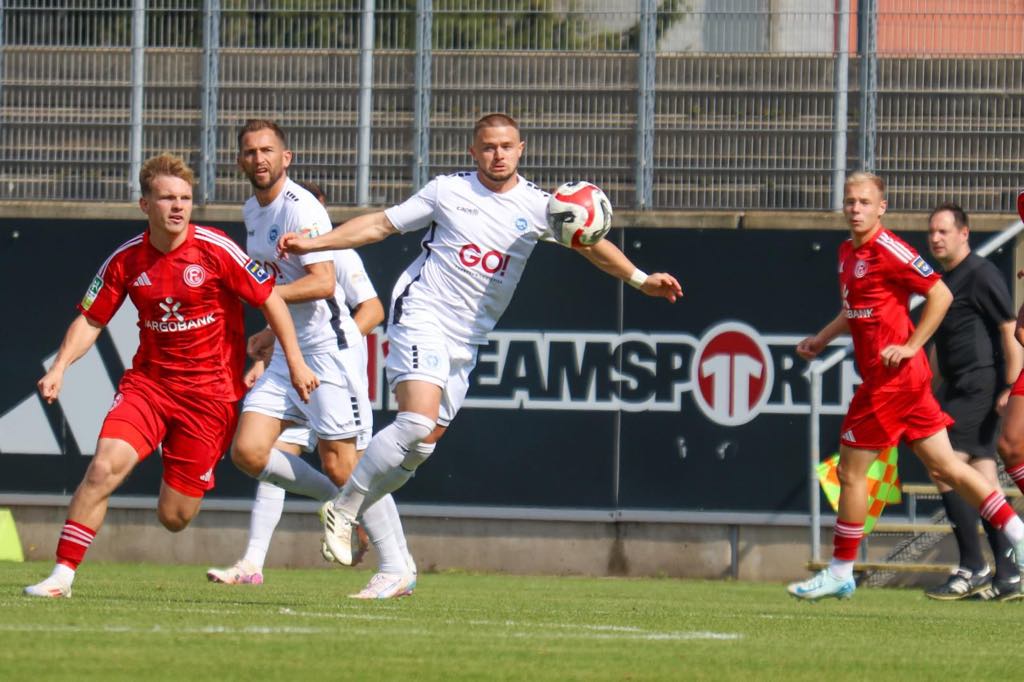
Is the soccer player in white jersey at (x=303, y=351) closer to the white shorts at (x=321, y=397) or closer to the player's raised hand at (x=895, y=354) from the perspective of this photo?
the white shorts at (x=321, y=397)

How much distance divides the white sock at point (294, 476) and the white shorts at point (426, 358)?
1.34 m

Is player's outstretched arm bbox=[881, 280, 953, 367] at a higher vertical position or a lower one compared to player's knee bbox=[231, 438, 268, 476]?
higher

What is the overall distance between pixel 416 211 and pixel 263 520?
2.47 m

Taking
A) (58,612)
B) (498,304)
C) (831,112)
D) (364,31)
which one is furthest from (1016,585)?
(364,31)

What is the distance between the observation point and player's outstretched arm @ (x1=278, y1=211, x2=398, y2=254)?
8.27 metres

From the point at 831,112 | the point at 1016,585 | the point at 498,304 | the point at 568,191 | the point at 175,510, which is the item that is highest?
the point at 831,112

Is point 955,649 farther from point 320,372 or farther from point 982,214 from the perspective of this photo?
point 982,214

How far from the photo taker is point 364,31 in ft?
49.8

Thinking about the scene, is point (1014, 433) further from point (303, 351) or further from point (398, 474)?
point (303, 351)

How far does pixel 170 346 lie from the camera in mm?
8203

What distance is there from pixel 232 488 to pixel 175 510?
19.9ft

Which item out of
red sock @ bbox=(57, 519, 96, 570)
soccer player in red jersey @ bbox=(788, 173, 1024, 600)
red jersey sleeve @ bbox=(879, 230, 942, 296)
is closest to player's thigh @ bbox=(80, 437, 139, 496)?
red sock @ bbox=(57, 519, 96, 570)

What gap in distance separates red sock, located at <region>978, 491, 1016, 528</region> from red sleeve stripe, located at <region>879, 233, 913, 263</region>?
4.52 feet

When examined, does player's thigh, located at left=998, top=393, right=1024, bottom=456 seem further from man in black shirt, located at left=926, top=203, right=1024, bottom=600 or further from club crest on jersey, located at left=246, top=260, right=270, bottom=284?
club crest on jersey, located at left=246, top=260, right=270, bottom=284
